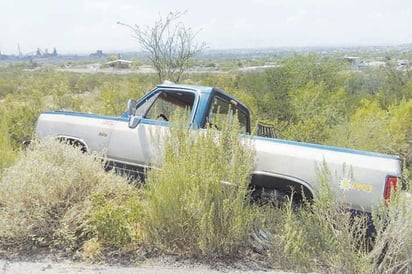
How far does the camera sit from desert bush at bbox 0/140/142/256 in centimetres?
376

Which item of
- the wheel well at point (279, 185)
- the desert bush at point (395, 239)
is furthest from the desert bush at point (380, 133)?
the desert bush at point (395, 239)

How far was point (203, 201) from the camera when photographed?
11.7 ft

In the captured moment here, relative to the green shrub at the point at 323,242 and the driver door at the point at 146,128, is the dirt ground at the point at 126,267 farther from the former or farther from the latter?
the driver door at the point at 146,128

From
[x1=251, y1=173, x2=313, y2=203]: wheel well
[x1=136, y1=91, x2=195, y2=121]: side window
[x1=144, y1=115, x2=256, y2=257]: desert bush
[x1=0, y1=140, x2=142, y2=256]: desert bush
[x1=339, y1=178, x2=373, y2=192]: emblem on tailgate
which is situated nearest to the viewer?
[x1=144, y1=115, x2=256, y2=257]: desert bush

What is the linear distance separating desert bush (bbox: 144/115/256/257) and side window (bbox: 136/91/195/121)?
2.12 m

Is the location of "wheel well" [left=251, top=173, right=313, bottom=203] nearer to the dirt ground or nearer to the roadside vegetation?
the roadside vegetation

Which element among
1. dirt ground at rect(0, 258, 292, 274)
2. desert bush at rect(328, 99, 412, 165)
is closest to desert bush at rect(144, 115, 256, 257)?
dirt ground at rect(0, 258, 292, 274)

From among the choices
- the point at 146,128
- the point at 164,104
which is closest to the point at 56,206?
the point at 146,128

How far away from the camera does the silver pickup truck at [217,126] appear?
13.2 feet

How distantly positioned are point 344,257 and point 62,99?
9814mm

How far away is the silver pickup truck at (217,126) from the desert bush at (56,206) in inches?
35.0

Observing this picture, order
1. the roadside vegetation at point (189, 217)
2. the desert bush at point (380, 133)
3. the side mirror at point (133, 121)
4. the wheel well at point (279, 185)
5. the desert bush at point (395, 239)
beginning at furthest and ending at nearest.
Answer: the desert bush at point (380, 133)
the side mirror at point (133, 121)
the wheel well at point (279, 185)
the roadside vegetation at point (189, 217)
the desert bush at point (395, 239)

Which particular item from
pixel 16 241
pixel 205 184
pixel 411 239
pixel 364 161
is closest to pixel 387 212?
pixel 411 239

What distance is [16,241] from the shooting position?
377 cm
